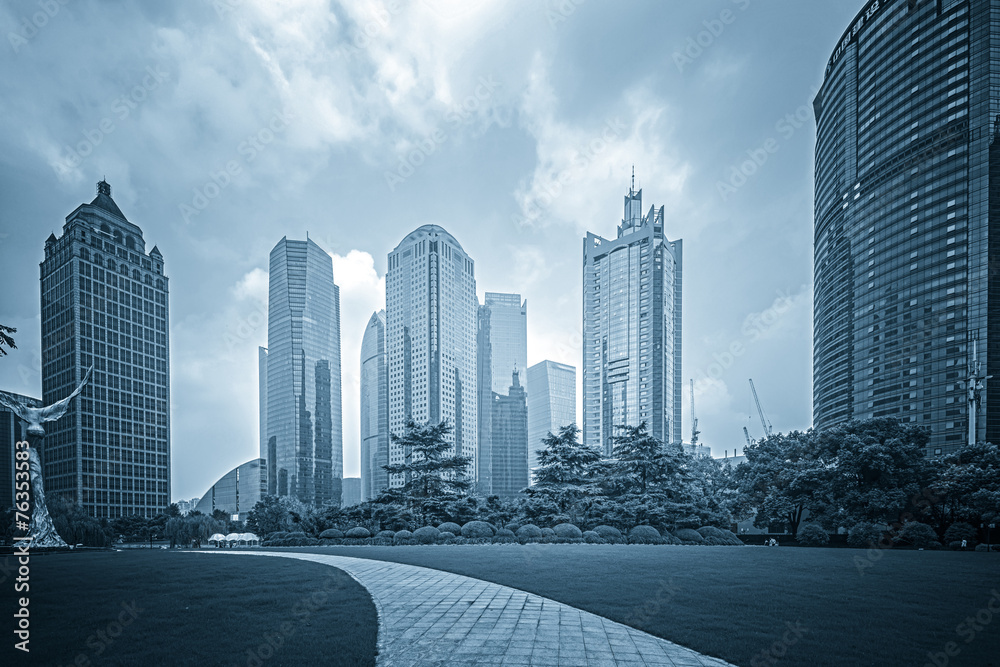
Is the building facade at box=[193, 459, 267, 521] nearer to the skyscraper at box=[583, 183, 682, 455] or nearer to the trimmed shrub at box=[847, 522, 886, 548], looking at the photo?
the skyscraper at box=[583, 183, 682, 455]

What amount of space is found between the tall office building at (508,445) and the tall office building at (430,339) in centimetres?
1475

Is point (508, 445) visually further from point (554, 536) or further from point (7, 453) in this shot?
point (554, 536)

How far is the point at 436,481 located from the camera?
121 feet

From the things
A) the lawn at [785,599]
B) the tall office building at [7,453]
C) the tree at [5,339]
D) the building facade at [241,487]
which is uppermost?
the tree at [5,339]

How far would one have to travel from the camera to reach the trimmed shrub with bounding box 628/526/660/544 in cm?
2806

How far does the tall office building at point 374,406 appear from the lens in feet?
499

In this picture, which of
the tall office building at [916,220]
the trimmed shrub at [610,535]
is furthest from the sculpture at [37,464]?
the tall office building at [916,220]

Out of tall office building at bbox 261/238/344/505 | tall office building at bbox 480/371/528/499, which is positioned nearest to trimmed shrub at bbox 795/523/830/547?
tall office building at bbox 480/371/528/499

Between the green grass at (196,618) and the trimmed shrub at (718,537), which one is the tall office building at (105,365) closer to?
the green grass at (196,618)

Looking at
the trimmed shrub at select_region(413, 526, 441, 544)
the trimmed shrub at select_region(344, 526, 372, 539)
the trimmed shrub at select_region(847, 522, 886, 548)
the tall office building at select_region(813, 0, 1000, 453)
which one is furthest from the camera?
the tall office building at select_region(813, 0, 1000, 453)

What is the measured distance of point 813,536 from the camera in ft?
93.0

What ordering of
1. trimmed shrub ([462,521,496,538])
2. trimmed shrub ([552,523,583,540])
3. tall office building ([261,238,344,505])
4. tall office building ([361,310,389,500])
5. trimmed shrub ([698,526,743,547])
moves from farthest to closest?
tall office building ([361,310,389,500]) < tall office building ([261,238,344,505]) < trimmed shrub ([462,521,496,538]) < trimmed shrub ([698,526,743,547]) < trimmed shrub ([552,523,583,540])

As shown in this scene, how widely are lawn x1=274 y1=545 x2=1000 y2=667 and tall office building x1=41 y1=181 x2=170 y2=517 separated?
302ft

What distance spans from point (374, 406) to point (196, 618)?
161090 mm
